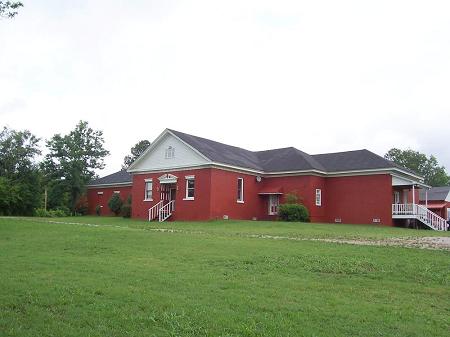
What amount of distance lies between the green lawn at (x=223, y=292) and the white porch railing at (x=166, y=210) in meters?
21.9

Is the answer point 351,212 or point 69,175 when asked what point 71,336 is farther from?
point 69,175

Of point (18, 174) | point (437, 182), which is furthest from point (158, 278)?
point (437, 182)

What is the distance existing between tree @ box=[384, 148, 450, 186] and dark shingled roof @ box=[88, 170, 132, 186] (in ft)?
162

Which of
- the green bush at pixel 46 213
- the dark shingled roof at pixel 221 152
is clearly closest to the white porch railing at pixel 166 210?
the dark shingled roof at pixel 221 152

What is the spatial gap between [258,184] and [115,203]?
15.0 meters

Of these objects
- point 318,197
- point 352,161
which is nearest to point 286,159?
point 318,197

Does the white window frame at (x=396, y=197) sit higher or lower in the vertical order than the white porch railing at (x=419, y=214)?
higher

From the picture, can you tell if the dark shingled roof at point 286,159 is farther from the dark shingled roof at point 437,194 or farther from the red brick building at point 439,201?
the dark shingled roof at point 437,194

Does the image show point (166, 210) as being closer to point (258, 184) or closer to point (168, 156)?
point (168, 156)

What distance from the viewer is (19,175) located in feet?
144

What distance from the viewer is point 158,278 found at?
8.77 metres

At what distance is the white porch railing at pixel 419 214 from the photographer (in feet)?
103

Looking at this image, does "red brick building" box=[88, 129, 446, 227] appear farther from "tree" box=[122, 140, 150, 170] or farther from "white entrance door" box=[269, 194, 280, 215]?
"tree" box=[122, 140, 150, 170]

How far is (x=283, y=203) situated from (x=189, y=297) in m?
27.6
